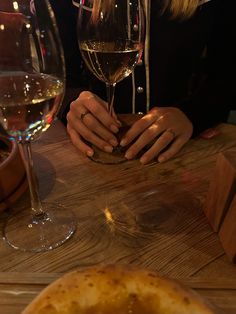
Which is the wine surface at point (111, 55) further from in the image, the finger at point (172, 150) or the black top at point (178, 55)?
the black top at point (178, 55)

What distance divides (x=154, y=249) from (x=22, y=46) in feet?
1.06

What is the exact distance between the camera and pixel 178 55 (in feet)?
4.12

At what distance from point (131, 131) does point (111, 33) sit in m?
0.21

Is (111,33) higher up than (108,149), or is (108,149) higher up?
(111,33)

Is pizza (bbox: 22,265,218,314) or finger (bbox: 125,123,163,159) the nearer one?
pizza (bbox: 22,265,218,314)

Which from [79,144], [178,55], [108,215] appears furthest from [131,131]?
[178,55]

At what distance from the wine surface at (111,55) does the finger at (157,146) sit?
0.17 metres

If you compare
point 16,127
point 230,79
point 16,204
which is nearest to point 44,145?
point 16,204

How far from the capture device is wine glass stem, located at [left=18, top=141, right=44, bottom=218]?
523 mm

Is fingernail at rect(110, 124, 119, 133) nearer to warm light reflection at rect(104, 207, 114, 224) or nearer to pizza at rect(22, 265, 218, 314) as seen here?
warm light reflection at rect(104, 207, 114, 224)

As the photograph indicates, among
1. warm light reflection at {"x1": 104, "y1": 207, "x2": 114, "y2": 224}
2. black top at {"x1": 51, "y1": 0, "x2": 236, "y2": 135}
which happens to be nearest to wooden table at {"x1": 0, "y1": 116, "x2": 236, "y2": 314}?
warm light reflection at {"x1": 104, "y1": 207, "x2": 114, "y2": 224}

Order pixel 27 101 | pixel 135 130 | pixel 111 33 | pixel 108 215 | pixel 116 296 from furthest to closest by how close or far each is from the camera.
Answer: pixel 135 130 → pixel 111 33 → pixel 108 215 → pixel 27 101 → pixel 116 296

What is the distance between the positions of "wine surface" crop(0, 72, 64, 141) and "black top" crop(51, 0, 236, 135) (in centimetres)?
71

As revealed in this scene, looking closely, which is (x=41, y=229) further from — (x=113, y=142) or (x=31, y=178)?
(x=113, y=142)
